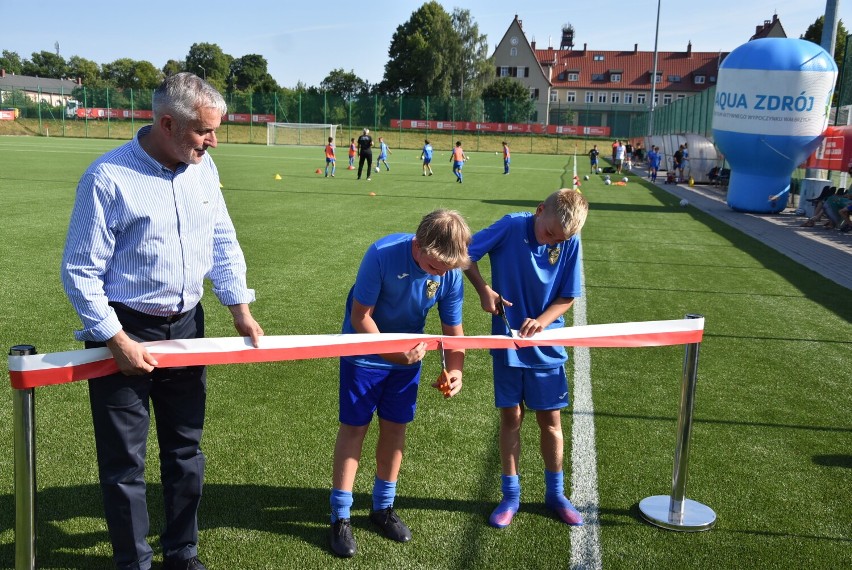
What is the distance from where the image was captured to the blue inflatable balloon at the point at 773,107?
18719 mm

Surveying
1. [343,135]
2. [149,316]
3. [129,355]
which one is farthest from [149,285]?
[343,135]

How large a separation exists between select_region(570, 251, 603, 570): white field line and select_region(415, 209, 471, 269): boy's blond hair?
161 cm

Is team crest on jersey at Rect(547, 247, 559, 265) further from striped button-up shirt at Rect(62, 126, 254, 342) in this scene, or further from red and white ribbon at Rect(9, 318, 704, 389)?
striped button-up shirt at Rect(62, 126, 254, 342)

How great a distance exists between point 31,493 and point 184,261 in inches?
40.0

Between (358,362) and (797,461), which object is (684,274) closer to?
(797,461)

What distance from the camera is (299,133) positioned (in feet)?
194

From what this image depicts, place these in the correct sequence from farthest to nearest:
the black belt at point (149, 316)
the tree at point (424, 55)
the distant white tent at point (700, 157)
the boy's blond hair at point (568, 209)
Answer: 1. the tree at point (424, 55)
2. the distant white tent at point (700, 157)
3. the boy's blond hair at point (568, 209)
4. the black belt at point (149, 316)

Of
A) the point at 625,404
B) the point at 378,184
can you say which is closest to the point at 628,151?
the point at 378,184

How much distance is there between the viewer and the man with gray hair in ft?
9.02

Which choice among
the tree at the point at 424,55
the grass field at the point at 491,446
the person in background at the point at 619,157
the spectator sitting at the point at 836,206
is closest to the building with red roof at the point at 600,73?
the tree at the point at 424,55

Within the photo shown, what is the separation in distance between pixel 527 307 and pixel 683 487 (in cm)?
126

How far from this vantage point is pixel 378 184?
85.0 ft

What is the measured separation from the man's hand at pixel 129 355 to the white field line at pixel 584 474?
Result: 7.09ft

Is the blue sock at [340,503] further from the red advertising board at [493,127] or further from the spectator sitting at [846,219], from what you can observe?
the red advertising board at [493,127]
